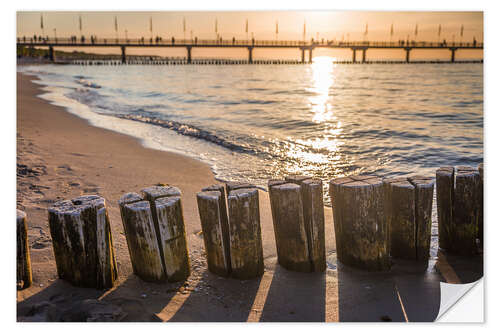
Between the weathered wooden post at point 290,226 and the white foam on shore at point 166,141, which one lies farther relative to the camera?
the white foam on shore at point 166,141

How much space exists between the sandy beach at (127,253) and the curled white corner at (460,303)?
90 cm

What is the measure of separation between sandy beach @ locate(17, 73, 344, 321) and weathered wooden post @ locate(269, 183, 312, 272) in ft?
0.39

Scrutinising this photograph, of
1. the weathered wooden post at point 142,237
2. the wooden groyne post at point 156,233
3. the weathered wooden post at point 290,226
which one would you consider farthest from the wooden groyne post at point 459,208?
the weathered wooden post at point 142,237

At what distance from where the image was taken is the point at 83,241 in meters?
2.81

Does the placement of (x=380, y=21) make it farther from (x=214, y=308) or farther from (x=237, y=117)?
(x=237, y=117)

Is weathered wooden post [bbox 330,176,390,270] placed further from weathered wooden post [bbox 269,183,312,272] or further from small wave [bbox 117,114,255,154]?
small wave [bbox 117,114,255,154]

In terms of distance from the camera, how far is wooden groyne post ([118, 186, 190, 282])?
2857mm

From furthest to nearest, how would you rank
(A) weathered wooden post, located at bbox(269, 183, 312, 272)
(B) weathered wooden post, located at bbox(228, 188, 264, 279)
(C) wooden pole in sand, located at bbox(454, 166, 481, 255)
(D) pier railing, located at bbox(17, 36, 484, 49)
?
(D) pier railing, located at bbox(17, 36, 484, 49)
(C) wooden pole in sand, located at bbox(454, 166, 481, 255)
(A) weathered wooden post, located at bbox(269, 183, 312, 272)
(B) weathered wooden post, located at bbox(228, 188, 264, 279)

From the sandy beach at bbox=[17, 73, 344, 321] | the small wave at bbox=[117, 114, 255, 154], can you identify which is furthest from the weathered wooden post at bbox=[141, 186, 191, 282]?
the small wave at bbox=[117, 114, 255, 154]

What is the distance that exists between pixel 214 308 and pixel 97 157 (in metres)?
4.79

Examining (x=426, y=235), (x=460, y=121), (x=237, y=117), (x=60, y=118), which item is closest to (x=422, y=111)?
(x=460, y=121)

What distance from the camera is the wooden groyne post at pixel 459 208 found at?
3609 mm

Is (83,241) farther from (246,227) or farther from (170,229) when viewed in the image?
(246,227)

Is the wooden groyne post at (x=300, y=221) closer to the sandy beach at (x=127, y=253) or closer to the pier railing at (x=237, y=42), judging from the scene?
the sandy beach at (x=127, y=253)
